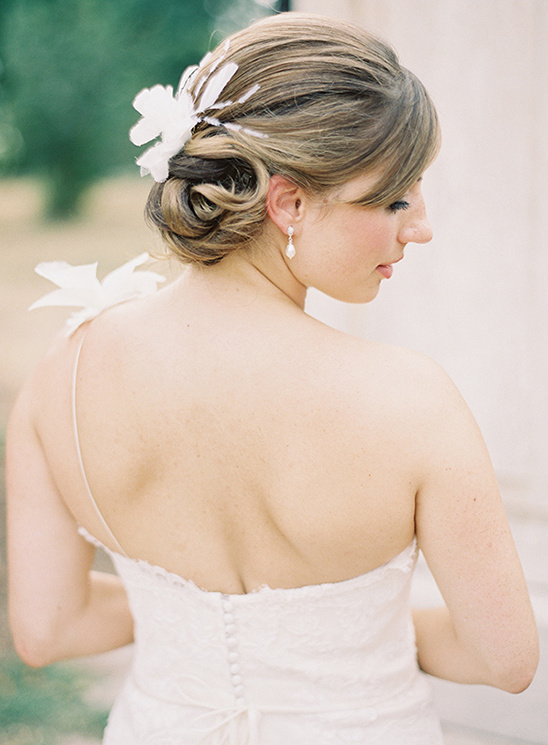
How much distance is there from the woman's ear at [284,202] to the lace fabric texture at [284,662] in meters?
0.49

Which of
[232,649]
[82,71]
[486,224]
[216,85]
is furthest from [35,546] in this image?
[82,71]

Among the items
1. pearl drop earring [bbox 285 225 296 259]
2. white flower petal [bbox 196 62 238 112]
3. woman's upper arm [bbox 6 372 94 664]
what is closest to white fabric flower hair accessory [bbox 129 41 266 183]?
white flower petal [bbox 196 62 238 112]

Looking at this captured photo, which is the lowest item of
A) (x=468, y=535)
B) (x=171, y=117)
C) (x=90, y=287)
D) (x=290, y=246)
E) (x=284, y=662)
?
(x=284, y=662)

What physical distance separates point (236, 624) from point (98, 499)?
280 millimetres

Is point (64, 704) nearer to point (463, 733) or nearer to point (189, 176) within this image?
point (463, 733)

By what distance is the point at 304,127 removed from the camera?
0.91m

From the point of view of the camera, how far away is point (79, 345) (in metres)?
1.08

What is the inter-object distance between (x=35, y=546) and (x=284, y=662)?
0.46 meters

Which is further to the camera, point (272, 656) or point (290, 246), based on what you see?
point (272, 656)

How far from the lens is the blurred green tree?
256 centimetres

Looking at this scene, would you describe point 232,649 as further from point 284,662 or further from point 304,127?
point 304,127

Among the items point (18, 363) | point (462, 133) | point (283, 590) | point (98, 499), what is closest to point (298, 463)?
point (283, 590)

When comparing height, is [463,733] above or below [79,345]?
below

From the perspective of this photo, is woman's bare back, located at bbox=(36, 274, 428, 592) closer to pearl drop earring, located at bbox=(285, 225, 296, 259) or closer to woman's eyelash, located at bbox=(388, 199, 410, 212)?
pearl drop earring, located at bbox=(285, 225, 296, 259)
